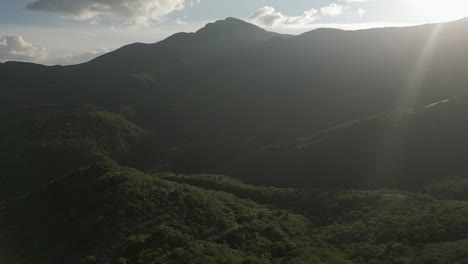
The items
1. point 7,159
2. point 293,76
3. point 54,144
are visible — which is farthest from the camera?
point 293,76

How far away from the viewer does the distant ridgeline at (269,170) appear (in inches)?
1373

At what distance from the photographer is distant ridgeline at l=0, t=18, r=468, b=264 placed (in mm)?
34875

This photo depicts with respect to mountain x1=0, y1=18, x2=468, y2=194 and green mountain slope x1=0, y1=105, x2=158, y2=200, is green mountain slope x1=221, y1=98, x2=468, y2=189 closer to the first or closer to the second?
mountain x1=0, y1=18, x2=468, y2=194

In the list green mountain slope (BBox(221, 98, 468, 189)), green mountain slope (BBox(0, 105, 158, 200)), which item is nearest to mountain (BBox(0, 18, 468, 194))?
green mountain slope (BBox(221, 98, 468, 189))

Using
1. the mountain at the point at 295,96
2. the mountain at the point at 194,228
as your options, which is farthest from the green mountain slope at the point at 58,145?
the mountain at the point at 194,228

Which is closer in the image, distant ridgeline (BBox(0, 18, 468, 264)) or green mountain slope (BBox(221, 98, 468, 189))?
distant ridgeline (BBox(0, 18, 468, 264))

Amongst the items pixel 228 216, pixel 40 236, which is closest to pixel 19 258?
pixel 40 236

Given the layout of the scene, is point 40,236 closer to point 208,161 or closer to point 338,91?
point 208,161

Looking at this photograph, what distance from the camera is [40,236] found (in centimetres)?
3688

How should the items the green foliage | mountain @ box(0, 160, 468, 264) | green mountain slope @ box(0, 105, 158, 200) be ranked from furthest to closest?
green mountain slope @ box(0, 105, 158, 200) < the green foliage < mountain @ box(0, 160, 468, 264)

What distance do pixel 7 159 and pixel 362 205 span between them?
268ft

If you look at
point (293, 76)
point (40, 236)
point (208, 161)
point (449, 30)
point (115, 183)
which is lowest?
point (208, 161)

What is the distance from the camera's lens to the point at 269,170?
79250mm

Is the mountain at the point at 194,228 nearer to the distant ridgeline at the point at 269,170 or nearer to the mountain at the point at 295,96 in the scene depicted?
the distant ridgeline at the point at 269,170
